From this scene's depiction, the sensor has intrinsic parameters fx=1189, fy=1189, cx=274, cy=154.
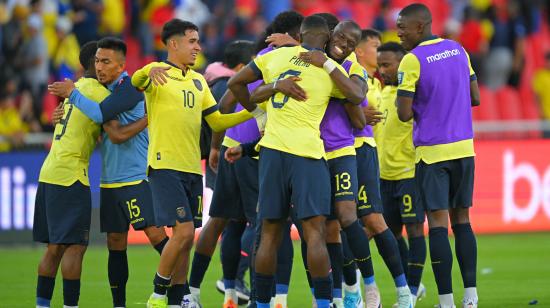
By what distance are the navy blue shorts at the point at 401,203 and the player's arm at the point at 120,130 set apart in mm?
3046

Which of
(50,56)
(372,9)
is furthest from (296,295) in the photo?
(372,9)

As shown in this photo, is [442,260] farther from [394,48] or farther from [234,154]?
[394,48]

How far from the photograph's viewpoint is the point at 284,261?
432 inches

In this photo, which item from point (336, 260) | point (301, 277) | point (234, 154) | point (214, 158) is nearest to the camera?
point (234, 154)

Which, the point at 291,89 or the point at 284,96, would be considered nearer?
the point at 291,89

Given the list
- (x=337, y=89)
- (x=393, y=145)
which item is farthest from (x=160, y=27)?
(x=337, y=89)

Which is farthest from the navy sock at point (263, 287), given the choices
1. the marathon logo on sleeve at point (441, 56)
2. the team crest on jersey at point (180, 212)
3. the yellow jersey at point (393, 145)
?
the yellow jersey at point (393, 145)

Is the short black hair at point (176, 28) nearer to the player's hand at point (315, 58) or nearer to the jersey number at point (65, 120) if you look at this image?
the jersey number at point (65, 120)

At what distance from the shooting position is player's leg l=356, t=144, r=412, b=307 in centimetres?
1070

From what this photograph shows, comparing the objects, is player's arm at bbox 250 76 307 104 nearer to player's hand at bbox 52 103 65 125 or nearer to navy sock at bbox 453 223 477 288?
player's hand at bbox 52 103 65 125

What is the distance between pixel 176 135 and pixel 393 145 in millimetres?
2831

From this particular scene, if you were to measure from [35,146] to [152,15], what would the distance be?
545cm

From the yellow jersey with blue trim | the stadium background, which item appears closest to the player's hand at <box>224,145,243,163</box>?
the yellow jersey with blue trim

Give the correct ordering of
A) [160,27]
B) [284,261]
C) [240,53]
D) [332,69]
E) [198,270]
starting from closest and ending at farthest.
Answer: [332,69]
[284,261]
[198,270]
[240,53]
[160,27]
